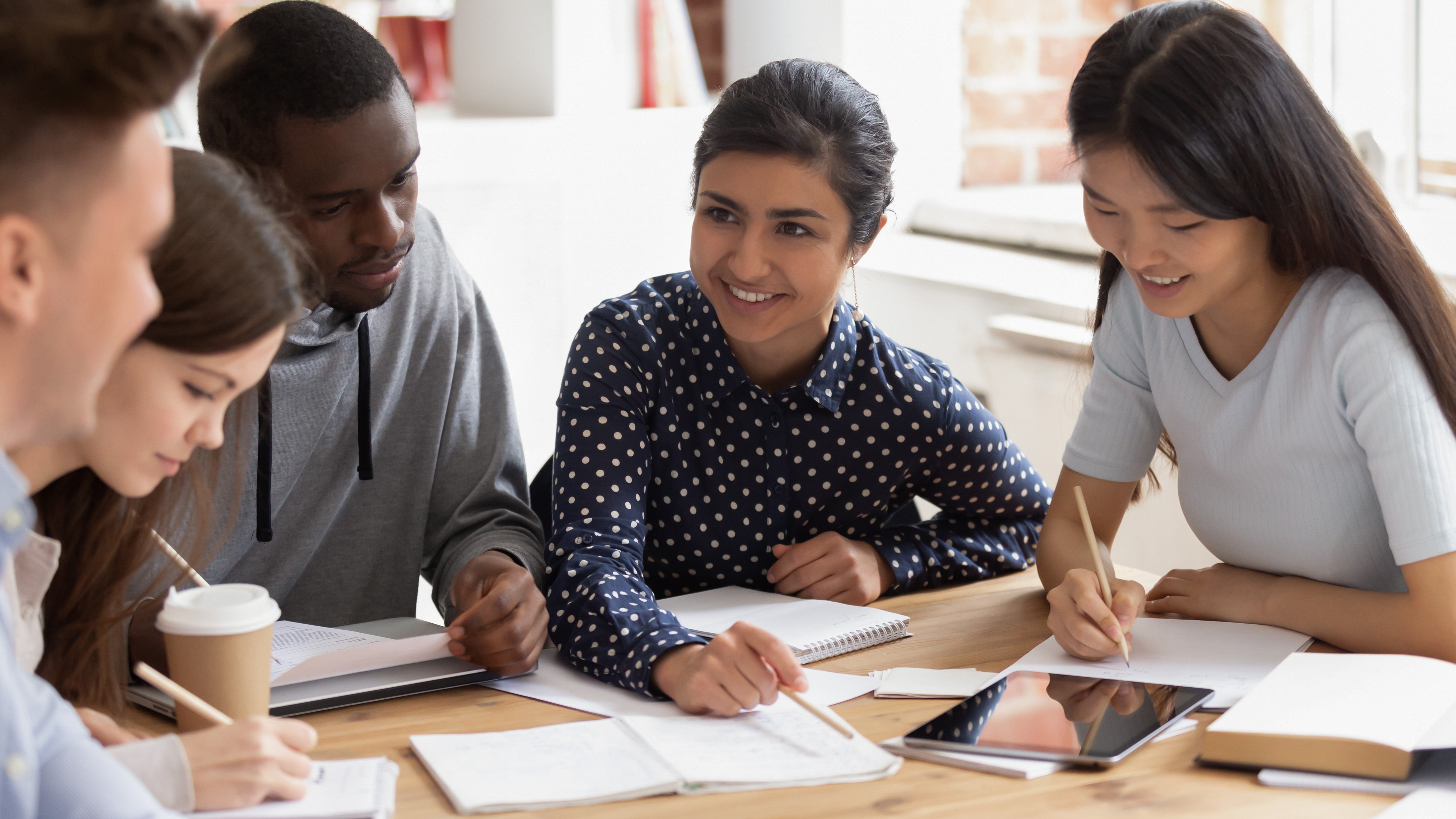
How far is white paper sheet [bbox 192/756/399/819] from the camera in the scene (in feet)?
2.98

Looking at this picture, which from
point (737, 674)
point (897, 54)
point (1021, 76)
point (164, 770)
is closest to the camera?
point (164, 770)

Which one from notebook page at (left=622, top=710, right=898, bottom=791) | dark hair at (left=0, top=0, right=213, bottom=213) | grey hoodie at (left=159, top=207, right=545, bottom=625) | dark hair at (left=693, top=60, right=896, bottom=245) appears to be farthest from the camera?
grey hoodie at (left=159, top=207, right=545, bottom=625)

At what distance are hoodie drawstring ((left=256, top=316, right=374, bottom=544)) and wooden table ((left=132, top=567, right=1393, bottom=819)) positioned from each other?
0.42 meters

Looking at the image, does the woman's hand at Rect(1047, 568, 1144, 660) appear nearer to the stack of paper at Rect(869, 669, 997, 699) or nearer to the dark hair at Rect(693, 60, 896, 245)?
the stack of paper at Rect(869, 669, 997, 699)

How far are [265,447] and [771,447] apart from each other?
0.59 m

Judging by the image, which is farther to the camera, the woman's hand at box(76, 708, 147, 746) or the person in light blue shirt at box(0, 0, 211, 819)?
the woman's hand at box(76, 708, 147, 746)

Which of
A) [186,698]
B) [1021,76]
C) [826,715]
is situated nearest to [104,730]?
[186,698]

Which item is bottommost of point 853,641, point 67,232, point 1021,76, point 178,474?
point 853,641

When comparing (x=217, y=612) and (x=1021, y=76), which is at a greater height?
(x=1021, y=76)

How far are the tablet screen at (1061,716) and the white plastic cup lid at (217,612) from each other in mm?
519

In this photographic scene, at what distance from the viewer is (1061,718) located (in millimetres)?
1104

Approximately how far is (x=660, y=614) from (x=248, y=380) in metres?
0.48

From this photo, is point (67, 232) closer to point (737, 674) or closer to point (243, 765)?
point (243, 765)

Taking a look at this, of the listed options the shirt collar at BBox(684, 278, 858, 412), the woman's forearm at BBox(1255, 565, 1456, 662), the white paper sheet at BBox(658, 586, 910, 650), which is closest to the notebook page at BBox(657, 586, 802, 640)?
the white paper sheet at BBox(658, 586, 910, 650)
